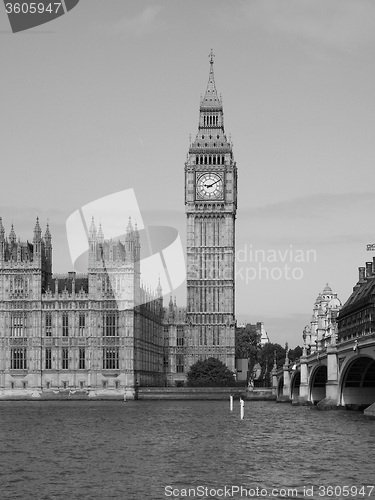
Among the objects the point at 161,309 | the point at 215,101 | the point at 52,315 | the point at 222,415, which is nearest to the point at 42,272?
the point at 52,315

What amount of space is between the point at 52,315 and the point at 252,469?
Result: 10542 centimetres

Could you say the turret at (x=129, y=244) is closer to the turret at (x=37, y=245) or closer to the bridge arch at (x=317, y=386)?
the turret at (x=37, y=245)

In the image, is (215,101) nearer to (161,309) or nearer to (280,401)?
(161,309)

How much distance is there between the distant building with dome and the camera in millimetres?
147188

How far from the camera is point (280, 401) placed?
14238cm

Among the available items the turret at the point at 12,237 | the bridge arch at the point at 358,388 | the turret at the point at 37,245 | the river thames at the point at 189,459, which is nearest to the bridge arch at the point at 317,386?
the bridge arch at the point at 358,388

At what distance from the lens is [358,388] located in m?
95.4

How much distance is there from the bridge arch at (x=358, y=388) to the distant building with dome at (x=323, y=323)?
3503cm

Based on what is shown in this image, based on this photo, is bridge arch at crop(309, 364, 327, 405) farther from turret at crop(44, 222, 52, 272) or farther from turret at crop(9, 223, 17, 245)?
turret at crop(9, 223, 17, 245)

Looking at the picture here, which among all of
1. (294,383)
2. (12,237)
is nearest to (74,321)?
(12,237)

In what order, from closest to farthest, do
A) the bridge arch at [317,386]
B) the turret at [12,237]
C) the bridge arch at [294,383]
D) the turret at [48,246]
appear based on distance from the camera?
the bridge arch at [317,386]
the bridge arch at [294,383]
the turret at [12,237]
the turret at [48,246]

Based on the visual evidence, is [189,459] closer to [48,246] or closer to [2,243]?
[2,243]

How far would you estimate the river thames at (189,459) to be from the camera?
42.7 metres

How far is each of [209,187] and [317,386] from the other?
60189 mm
